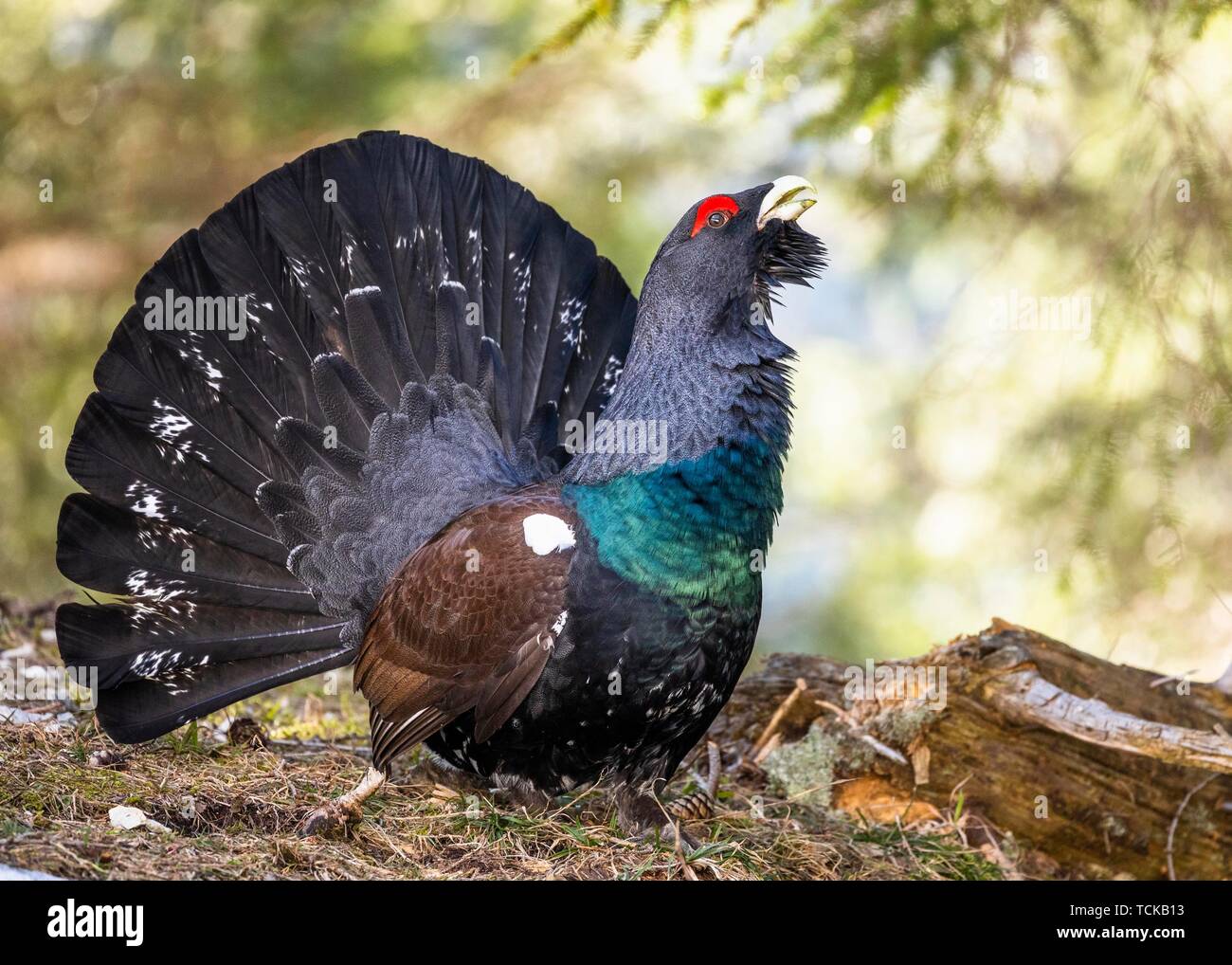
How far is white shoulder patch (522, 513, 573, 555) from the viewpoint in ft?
12.1

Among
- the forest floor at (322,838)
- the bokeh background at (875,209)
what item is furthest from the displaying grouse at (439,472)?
the bokeh background at (875,209)

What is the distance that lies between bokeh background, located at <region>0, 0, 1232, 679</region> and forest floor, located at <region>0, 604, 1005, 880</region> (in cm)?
157

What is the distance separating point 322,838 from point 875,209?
140 inches

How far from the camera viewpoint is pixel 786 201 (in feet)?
13.1

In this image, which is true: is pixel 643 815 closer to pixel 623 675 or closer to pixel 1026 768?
pixel 623 675

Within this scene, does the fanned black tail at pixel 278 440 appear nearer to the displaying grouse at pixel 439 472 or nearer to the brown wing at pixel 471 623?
the displaying grouse at pixel 439 472

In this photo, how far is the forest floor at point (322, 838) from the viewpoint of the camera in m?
3.37

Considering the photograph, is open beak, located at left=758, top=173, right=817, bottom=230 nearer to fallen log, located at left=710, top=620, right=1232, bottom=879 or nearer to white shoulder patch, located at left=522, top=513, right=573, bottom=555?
white shoulder patch, located at left=522, top=513, right=573, bottom=555

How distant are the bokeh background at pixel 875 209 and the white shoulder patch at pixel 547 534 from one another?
1691mm

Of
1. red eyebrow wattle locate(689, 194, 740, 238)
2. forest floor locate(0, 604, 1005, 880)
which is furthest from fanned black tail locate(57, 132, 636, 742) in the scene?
red eyebrow wattle locate(689, 194, 740, 238)

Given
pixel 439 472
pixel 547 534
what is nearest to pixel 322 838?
pixel 547 534

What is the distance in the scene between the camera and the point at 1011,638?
14.6 ft

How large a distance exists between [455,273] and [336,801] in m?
1.94

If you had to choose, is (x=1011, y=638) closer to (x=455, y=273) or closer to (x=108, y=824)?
(x=455, y=273)
